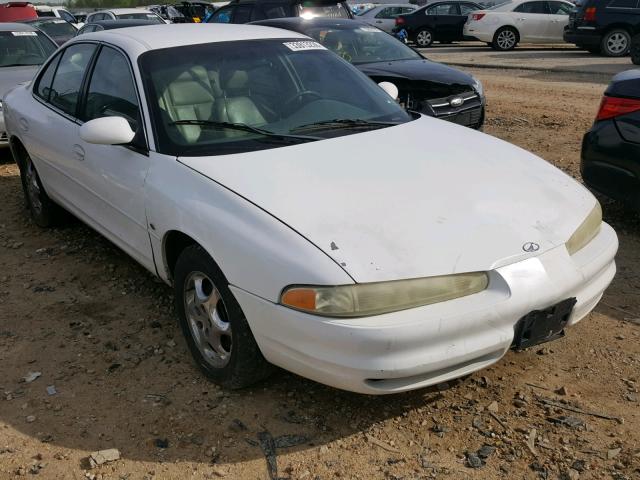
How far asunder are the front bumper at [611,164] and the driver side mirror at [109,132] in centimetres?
320

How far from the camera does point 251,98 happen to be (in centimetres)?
367

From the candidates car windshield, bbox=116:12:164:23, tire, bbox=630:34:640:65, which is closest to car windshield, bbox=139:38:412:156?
tire, bbox=630:34:640:65

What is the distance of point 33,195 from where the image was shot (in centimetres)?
537

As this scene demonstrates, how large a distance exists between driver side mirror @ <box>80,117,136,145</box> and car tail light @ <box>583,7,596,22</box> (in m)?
15.0

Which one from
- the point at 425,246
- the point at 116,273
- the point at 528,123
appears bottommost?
the point at 528,123

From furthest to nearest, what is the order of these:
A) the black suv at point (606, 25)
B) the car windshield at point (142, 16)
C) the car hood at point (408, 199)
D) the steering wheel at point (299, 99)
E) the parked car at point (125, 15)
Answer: the parked car at point (125, 15)
the car windshield at point (142, 16)
the black suv at point (606, 25)
the steering wheel at point (299, 99)
the car hood at point (408, 199)

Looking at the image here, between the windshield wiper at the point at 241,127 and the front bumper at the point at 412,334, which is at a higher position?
the windshield wiper at the point at 241,127

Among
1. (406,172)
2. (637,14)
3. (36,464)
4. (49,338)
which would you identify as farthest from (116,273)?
(637,14)

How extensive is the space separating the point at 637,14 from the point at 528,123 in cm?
855

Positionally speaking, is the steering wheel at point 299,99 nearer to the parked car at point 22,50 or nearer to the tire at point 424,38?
the parked car at point 22,50

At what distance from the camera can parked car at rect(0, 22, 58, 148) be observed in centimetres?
798

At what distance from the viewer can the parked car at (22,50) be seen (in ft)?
26.2

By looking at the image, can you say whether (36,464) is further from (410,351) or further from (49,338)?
(410,351)

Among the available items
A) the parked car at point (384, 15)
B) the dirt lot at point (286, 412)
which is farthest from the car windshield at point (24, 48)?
the parked car at point (384, 15)
